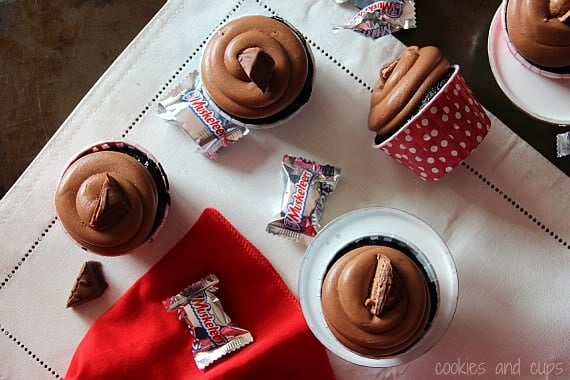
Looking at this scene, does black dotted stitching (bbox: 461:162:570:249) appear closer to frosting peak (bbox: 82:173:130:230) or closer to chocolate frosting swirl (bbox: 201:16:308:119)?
chocolate frosting swirl (bbox: 201:16:308:119)

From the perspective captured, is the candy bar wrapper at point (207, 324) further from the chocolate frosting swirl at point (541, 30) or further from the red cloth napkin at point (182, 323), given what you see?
the chocolate frosting swirl at point (541, 30)

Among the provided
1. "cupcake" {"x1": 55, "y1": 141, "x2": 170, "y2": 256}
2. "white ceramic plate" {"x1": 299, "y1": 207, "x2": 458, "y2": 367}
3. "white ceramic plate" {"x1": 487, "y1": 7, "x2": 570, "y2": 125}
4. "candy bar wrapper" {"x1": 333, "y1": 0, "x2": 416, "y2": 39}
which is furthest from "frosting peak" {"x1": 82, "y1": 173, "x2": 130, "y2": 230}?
"white ceramic plate" {"x1": 487, "y1": 7, "x2": 570, "y2": 125}

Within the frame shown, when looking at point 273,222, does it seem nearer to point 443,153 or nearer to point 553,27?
point 443,153

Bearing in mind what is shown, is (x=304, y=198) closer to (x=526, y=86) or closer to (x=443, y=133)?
(x=443, y=133)

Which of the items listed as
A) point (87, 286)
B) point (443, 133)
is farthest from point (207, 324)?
point (443, 133)

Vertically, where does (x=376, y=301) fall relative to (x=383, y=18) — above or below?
below
